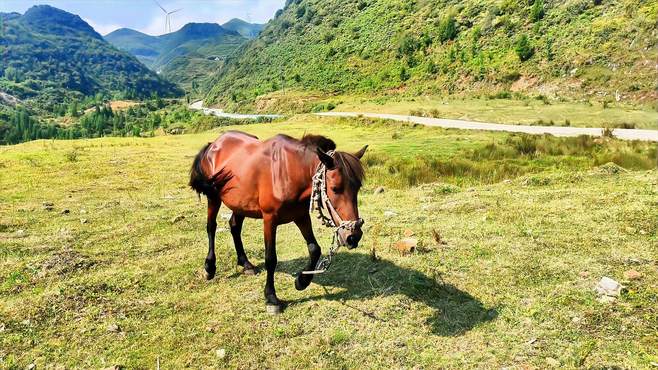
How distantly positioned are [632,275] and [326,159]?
5246 mm

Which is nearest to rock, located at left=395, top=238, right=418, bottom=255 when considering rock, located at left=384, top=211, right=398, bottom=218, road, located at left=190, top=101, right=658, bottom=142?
rock, located at left=384, top=211, right=398, bottom=218

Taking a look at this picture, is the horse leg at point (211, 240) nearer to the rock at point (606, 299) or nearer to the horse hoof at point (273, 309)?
the horse hoof at point (273, 309)

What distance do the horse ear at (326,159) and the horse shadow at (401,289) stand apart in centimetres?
235

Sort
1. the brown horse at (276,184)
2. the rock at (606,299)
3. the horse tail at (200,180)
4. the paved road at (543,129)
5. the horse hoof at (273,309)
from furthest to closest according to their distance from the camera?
the paved road at (543,129) → the horse tail at (200,180) → the horse hoof at (273,309) → the rock at (606,299) → the brown horse at (276,184)

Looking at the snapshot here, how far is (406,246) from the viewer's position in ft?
26.5

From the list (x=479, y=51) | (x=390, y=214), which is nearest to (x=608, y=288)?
(x=390, y=214)

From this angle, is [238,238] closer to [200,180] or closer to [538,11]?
[200,180]

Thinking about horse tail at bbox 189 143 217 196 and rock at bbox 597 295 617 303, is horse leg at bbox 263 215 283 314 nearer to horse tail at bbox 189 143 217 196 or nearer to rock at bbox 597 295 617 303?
horse tail at bbox 189 143 217 196

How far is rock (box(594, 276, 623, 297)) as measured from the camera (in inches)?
235

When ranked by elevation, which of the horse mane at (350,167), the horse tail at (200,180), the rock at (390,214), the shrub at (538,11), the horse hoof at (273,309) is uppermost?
the shrub at (538,11)

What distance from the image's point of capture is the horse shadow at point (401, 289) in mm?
5836

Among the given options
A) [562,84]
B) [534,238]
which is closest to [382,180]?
[534,238]

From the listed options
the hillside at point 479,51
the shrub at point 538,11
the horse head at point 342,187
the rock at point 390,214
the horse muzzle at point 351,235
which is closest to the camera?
the horse muzzle at point 351,235

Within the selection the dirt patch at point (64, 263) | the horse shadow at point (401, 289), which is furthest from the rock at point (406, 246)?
the dirt patch at point (64, 263)
